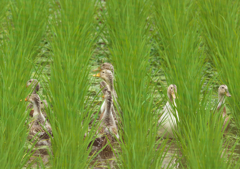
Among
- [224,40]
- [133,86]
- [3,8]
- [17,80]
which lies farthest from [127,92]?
[3,8]

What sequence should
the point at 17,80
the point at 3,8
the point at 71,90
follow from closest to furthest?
the point at 71,90
the point at 17,80
the point at 3,8

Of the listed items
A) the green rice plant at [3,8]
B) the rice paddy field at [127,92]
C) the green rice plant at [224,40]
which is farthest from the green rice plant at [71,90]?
the green rice plant at [224,40]

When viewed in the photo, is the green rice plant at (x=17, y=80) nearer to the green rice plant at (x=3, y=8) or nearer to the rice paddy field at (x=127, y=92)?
the rice paddy field at (x=127, y=92)

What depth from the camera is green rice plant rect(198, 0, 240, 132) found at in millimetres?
4409

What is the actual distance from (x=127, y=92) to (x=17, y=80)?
1.01 meters

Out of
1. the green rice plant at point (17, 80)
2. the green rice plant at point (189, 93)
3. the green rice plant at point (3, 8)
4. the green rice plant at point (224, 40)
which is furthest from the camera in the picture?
the green rice plant at point (3, 8)

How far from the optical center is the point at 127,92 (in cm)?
413

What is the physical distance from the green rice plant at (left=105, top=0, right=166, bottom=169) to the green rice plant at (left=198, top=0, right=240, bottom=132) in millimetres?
770

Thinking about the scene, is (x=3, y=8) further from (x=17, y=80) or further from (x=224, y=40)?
(x=224, y=40)

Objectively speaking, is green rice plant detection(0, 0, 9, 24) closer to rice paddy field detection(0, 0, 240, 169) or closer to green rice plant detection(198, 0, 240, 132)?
rice paddy field detection(0, 0, 240, 169)

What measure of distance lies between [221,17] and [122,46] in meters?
1.48

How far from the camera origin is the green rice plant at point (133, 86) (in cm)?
326

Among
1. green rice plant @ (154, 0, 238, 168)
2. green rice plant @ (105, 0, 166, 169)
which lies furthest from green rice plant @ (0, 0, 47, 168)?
green rice plant @ (154, 0, 238, 168)

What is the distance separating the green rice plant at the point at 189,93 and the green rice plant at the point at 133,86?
0.78ft
